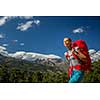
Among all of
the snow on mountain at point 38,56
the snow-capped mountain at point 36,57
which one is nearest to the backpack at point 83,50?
the snow on mountain at point 38,56

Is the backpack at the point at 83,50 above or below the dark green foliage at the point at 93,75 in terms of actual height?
above

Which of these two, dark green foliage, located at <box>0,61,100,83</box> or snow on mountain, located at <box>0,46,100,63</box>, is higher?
snow on mountain, located at <box>0,46,100,63</box>

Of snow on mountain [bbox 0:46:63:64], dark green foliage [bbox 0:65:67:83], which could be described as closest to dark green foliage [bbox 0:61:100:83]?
dark green foliage [bbox 0:65:67:83]

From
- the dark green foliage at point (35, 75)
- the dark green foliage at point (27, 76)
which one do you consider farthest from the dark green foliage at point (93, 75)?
the dark green foliage at point (27, 76)

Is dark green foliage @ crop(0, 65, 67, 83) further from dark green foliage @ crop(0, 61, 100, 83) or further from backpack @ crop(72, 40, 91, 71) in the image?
backpack @ crop(72, 40, 91, 71)

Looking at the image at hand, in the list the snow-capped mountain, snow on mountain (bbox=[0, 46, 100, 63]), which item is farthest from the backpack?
the snow-capped mountain

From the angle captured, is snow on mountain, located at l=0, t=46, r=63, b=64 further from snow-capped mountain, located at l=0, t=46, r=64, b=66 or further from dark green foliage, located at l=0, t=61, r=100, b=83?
dark green foliage, located at l=0, t=61, r=100, b=83

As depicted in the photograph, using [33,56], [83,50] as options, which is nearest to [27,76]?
[33,56]

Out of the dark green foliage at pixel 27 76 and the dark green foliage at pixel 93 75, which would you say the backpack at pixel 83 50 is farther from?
the dark green foliage at pixel 27 76
